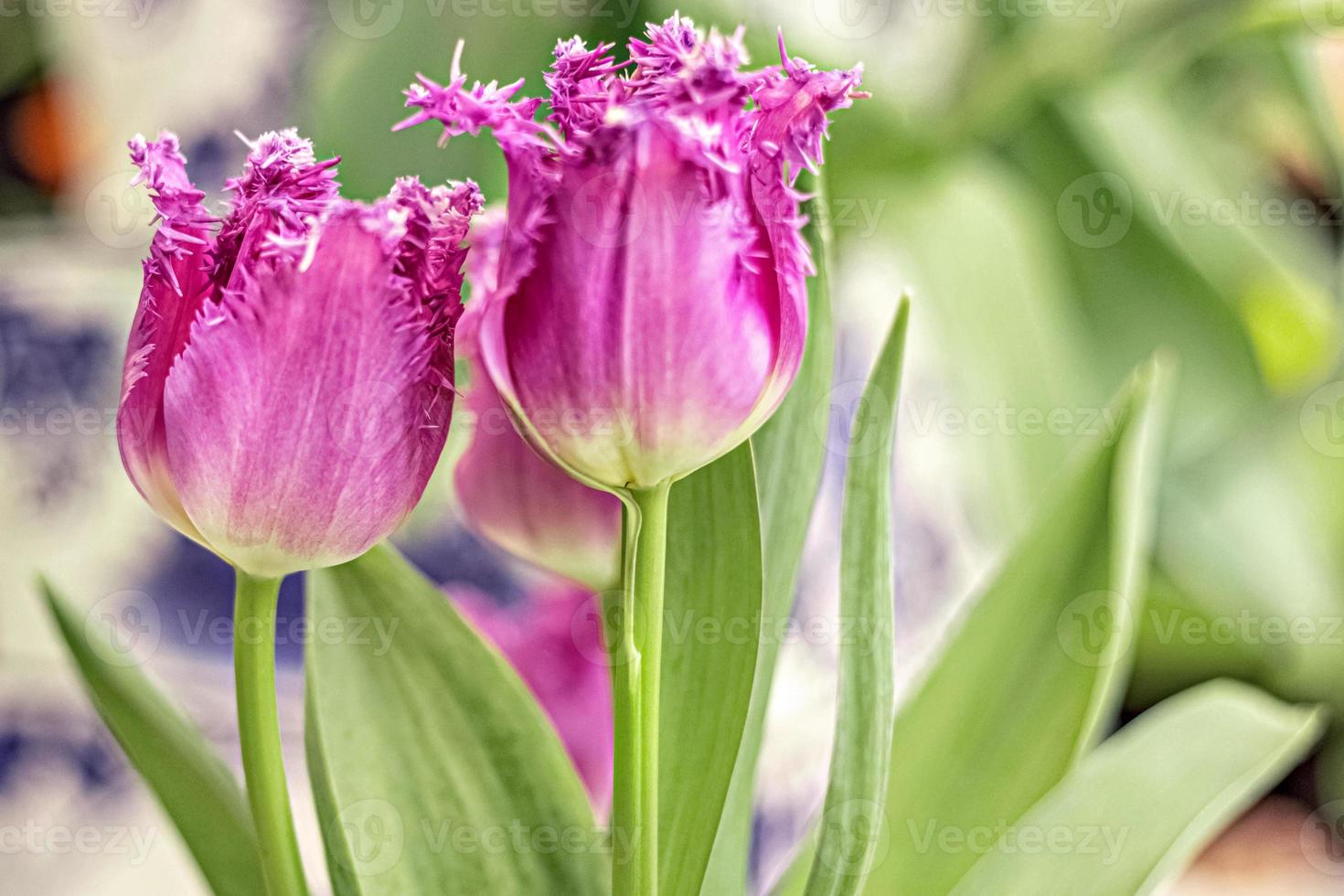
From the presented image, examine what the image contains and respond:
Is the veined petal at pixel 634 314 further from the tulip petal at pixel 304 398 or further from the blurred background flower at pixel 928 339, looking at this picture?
the blurred background flower at pixel 928 339

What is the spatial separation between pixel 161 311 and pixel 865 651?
6.0 inches

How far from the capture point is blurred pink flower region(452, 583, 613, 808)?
32cm

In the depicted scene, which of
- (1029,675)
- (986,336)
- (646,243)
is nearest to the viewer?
(646,243)

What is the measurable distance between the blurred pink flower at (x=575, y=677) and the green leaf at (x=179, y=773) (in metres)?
0.08

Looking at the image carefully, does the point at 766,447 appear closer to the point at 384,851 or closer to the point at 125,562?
the point at 384,851

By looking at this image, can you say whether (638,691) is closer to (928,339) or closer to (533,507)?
(533,507)

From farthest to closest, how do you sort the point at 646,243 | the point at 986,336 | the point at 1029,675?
the point at 986,336, the point at 1029,675, the point at 646,243

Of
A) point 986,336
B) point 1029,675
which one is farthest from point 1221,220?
point 1029,675

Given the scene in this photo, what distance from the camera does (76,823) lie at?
647 mm

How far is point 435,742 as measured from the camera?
0.86ft

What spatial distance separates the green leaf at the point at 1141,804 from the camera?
27cm

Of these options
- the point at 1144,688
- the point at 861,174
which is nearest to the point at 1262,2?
the point at 861,174

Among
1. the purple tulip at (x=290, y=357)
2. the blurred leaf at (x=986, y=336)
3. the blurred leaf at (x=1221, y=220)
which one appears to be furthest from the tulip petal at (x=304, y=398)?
the blurred leaf at (x=1221, y=220)

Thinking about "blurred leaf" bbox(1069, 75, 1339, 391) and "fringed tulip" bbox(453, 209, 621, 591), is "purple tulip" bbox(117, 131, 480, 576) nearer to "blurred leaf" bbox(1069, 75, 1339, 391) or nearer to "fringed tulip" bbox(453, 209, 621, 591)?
"fringed tulip" bbox(453, 209, 621, 591)
